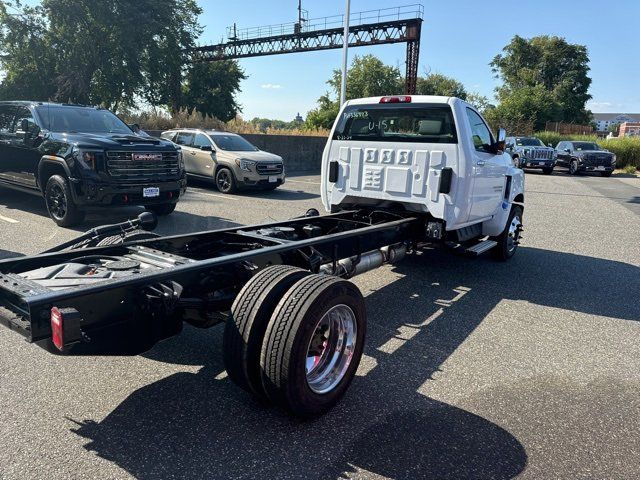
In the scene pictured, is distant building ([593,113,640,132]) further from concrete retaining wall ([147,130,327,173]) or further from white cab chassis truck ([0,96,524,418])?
white cab chassis truck ([0,96,524,418])

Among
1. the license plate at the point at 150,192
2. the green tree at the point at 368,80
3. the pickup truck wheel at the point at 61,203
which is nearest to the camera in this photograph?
the pickup truck wheel at the point at 61,203

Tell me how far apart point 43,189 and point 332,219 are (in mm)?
5476

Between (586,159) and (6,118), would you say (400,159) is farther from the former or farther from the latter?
(586,159)

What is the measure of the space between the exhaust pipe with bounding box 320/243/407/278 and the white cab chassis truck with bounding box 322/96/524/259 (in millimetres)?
532

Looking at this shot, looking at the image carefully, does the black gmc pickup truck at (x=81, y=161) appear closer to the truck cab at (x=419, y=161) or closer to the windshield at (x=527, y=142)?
the truck cab at (x=419, y=161)

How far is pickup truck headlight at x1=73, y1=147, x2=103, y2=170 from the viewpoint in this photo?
24.8 ft

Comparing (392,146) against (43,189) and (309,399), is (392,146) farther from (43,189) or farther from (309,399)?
(43,189)

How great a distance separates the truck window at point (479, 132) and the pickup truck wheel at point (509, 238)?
4.40 feet

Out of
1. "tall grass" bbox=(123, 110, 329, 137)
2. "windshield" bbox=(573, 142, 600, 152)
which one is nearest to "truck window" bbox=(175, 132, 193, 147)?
"tall grass" bbox=(123, 110, 329, 137)

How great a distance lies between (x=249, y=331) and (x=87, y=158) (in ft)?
19.8

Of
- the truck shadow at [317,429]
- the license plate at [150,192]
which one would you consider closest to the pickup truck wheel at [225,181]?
the license plate at [150,192]

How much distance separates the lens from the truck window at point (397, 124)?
5.64 meters

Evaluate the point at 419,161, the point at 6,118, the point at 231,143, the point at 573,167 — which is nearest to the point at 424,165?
the point at 419,161

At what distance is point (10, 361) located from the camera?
362cm
